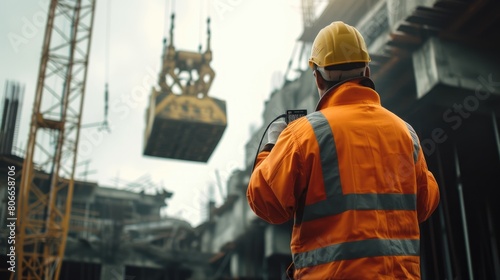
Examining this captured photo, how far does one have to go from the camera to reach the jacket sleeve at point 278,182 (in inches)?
82.4

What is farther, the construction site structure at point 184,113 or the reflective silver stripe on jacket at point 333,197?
the construction site structure at point 184,113

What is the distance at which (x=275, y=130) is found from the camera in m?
2.40

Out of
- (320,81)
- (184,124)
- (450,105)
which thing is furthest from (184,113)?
(320,81)

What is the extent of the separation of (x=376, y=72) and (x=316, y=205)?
1115cm

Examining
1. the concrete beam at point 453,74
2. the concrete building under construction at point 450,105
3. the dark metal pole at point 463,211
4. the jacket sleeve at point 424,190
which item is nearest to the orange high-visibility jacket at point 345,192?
the jacket sleeve at point 424,190

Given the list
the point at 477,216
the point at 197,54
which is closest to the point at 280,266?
the point at 197,54

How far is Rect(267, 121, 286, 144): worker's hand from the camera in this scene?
2.38m

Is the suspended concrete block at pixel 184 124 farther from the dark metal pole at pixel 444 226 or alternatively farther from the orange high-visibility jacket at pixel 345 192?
the orange high-visibility jacket at pixel 345 192

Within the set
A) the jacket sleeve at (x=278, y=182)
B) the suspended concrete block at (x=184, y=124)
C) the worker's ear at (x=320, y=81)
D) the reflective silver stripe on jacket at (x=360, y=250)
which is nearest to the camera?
the reflective silver stripe on jacket at (x=360, y=250)

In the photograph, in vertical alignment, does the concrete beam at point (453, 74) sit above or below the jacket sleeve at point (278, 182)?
above

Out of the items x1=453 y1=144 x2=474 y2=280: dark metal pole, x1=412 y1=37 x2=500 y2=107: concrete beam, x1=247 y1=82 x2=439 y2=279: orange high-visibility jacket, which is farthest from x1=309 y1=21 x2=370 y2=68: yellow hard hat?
x1=453 y1=144 x2=474 y2=280: dark metal pole

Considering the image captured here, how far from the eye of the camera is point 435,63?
1077cm

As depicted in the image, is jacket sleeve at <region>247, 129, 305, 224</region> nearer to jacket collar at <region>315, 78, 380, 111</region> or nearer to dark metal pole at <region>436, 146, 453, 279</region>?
jacket collar at <region>315, 78, 380, 111</region>

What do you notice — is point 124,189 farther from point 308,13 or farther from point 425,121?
point 425,121
